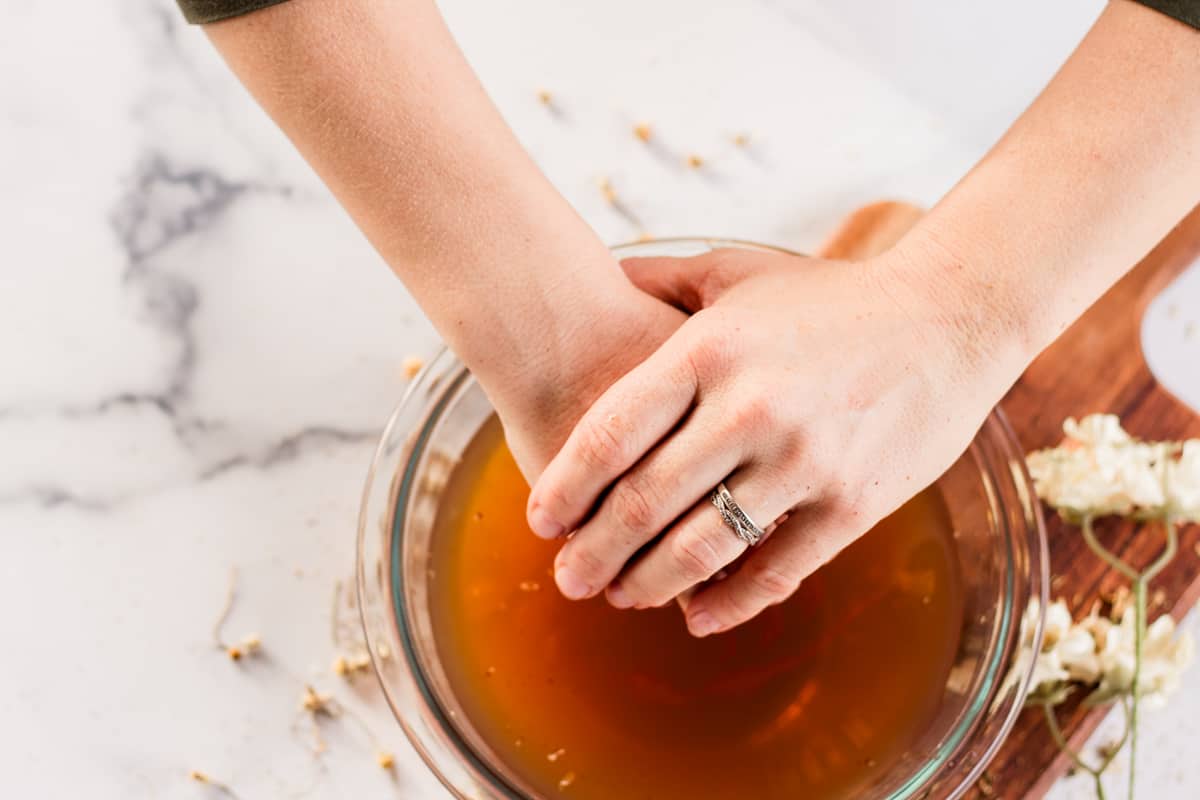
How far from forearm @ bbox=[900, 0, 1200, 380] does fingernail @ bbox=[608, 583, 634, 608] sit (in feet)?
0.73

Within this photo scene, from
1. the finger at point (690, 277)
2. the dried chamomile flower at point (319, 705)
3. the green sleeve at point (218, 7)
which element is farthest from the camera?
the dried chamomile flower at point (319, 705)

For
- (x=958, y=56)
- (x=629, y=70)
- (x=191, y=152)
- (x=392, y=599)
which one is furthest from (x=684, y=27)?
(x=392, y=599)

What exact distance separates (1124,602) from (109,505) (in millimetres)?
657

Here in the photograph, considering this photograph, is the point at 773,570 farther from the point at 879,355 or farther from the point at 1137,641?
the point at 1137,641

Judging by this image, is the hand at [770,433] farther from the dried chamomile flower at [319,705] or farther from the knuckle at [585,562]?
the dried chamomile flower at [319,705]

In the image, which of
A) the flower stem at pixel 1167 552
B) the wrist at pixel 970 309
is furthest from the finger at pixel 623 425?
the flower stem at pixel 1167 552

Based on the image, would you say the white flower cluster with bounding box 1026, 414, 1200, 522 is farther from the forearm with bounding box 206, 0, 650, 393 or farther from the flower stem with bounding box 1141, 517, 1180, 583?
the forearm with bounding box 206, 0, 650, 393

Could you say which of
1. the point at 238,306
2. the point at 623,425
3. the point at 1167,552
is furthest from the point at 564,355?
the point at 1167,552

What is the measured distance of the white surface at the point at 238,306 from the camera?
720 millimetres

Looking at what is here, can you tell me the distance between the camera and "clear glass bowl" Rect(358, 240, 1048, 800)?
62 centimetres

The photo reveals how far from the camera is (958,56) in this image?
0.88m

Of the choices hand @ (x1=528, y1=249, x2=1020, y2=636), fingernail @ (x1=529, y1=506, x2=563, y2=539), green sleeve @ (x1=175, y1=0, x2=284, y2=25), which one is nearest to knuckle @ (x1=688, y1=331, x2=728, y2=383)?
hand @ (x1=528, y1=249, x2=1020, y2=636)

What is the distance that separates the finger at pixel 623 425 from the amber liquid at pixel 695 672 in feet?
0.41

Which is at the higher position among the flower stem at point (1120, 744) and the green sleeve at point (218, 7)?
the green sleeve at point (218, 7)
